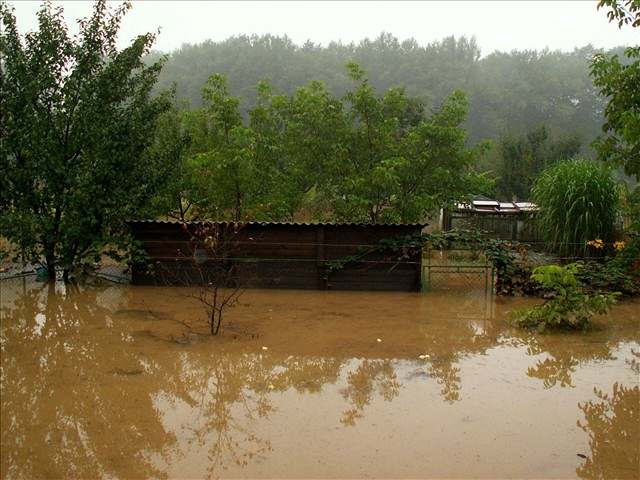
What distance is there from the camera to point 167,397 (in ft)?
19.9

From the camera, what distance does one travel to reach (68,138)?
12039 millimetres

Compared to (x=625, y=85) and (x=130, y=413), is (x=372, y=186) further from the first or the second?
(x=130, y=413)

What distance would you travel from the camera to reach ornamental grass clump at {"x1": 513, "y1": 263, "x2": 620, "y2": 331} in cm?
910

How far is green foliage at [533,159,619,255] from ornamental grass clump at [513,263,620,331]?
5.03 m

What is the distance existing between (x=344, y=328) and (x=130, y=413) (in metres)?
4.14

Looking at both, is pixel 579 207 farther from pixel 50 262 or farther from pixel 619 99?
pixel 50 262

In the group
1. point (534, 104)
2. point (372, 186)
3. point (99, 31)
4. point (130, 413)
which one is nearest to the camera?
point (130, 413)

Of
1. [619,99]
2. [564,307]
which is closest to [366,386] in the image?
[564,307]

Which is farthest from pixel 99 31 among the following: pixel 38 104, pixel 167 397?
pixel 167 397

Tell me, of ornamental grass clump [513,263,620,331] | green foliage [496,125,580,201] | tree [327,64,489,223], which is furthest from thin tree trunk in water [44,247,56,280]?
green foliage [496,125,580,201]

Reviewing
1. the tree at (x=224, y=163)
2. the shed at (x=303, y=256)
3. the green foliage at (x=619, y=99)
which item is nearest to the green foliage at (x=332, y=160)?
the tree at (x=224, y=163)

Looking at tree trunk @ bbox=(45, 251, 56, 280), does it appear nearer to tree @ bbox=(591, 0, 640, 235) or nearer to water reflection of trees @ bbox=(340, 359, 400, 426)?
water reflection of trees @ bbox=(340, 359, 400, 426)

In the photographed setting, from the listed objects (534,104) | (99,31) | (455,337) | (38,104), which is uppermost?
(534,104)

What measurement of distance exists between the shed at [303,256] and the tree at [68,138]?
0.80 meters
